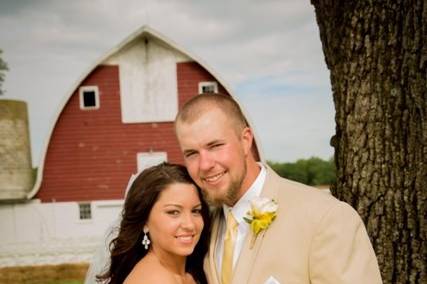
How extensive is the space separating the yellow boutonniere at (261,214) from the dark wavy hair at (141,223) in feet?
1.56

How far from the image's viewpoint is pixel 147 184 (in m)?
3.27

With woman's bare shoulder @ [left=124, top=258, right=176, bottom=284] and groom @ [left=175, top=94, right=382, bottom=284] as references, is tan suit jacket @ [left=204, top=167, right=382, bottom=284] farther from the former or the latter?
woman's bare shoulder @ [left=124, top=258, right=176, bottom=284]

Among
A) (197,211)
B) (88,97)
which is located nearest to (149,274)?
(197,211)

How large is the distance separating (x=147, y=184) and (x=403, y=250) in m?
1.83

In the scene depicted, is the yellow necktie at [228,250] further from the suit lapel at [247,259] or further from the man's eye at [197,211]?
the man's eye at [197,211]

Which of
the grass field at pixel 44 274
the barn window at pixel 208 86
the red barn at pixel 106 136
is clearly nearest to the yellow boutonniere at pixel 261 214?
the grass field at pixel 44 274

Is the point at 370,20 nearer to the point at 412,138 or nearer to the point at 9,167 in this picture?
the point at 412,138

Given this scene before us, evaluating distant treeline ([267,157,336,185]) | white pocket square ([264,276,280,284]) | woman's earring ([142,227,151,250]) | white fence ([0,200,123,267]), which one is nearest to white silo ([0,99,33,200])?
white fence ([0,200,123,267])

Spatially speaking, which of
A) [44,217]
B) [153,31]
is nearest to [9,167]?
[44,217]

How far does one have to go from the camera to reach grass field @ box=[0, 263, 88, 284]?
13547 millimetres

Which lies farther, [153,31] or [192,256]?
[153,31]

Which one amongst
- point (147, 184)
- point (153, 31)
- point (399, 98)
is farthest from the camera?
point (153, 31)

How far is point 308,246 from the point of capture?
2660 mm

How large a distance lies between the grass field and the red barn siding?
4656mm
